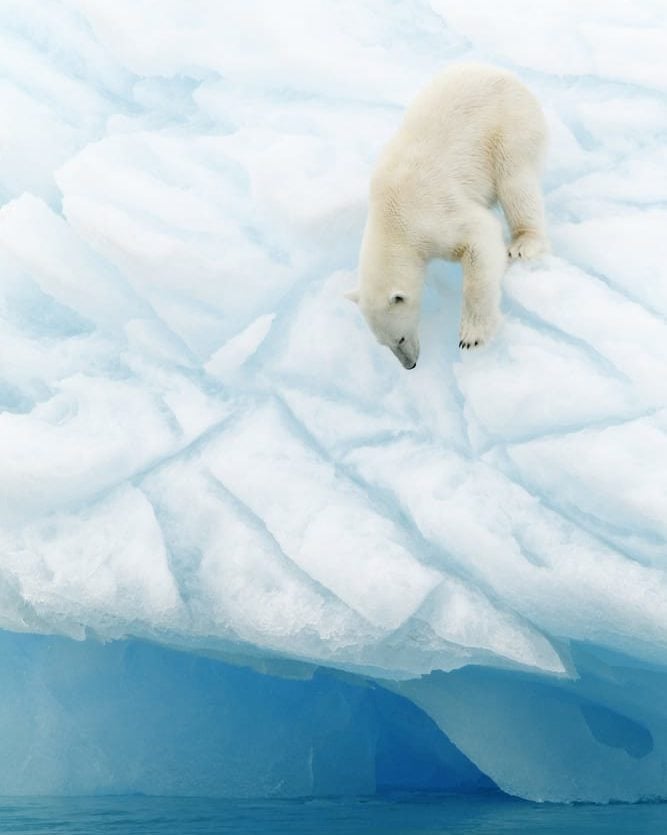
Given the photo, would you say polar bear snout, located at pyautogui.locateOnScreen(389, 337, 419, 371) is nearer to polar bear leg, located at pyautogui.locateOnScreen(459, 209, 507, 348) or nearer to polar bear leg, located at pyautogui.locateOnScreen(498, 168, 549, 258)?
polar bear leg, located at pyautogui.locateOnScreen(459, 209, 507, 348)

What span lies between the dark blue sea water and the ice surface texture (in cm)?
22

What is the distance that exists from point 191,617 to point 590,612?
1.18m

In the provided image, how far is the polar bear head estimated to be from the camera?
302 cm

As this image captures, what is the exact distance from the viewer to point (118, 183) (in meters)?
3.54

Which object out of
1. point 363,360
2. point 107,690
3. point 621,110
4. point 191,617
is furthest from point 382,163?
point 107,690

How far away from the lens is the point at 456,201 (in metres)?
3.04

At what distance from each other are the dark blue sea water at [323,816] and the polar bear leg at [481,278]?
1.40 metres

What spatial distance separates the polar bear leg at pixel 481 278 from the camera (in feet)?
9.78

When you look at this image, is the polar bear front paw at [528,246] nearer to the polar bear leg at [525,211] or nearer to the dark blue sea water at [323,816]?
the polar bear leg at [525,211]

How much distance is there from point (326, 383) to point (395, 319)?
1.24ft

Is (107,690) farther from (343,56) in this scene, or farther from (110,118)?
(343,56)

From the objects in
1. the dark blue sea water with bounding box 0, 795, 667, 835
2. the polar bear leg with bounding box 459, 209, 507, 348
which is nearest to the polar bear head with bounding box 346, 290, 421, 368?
the polar bear leg with bounding box 459, 209, 507, 348

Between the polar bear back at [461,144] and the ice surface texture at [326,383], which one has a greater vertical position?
the polar bear back at [461,144]

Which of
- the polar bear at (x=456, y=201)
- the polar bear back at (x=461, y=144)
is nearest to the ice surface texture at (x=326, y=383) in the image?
the polar bear at (x=456, y=201)
